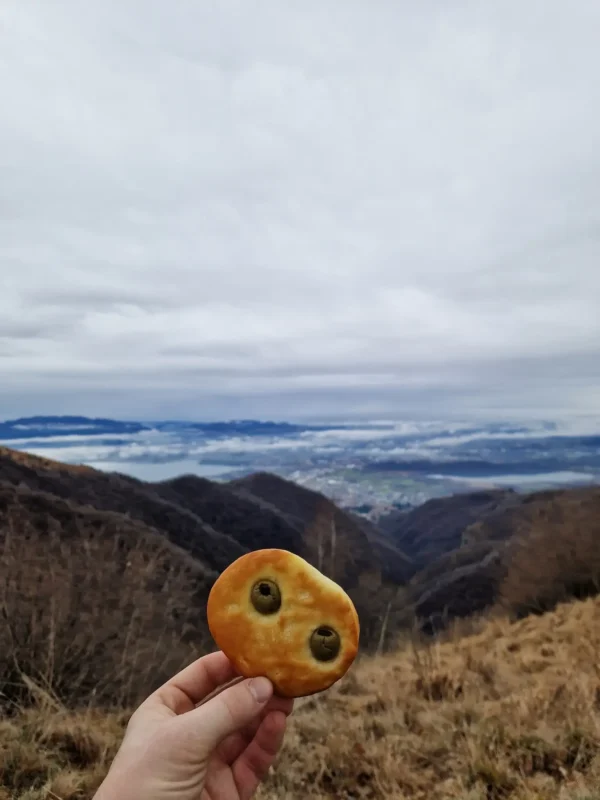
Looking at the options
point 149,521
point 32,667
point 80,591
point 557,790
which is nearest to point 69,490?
point 149,521

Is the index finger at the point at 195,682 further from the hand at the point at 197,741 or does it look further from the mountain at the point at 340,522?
the mountain at the point at 340,522

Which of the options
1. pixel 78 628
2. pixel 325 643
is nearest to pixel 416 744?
pixel 325 643

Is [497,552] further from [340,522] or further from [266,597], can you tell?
[266,597]

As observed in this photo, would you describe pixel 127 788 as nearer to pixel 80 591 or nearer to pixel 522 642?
pixel 80 591

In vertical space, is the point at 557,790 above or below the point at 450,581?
above

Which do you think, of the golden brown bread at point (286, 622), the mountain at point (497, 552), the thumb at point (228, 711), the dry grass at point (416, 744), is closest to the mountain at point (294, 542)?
the mountain at point (497, 552)

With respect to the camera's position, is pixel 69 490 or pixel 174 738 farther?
pixel 69 490
